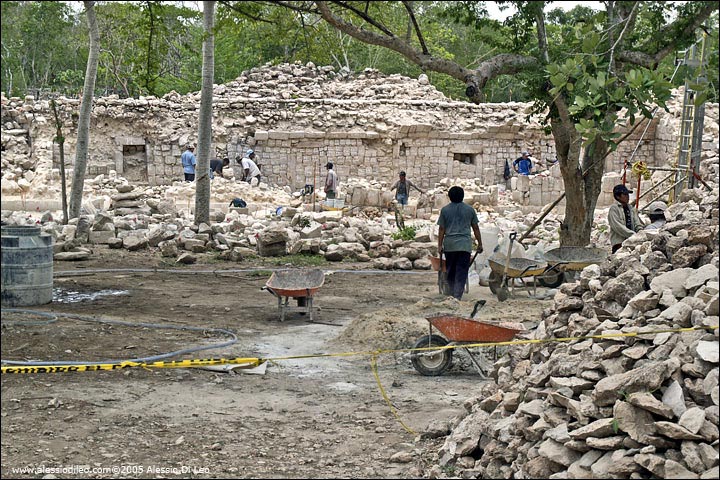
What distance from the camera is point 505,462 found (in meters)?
4.77

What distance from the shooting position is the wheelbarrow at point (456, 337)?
713cm

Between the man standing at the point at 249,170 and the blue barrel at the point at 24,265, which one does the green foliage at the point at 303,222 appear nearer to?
the man standing at the point at 249,170

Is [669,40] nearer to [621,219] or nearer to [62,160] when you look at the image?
[621,219]

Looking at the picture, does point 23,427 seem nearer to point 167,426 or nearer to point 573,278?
point 167,426

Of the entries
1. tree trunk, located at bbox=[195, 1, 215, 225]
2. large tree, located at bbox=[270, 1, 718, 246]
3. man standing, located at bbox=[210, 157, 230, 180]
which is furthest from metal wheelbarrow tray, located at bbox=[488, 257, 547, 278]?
man standing, located at bbox=[210, 157, 230, 180]

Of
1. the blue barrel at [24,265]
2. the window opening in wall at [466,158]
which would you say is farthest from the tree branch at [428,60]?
the window opening in wall at [466,158]

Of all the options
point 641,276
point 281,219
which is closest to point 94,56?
point 281,219

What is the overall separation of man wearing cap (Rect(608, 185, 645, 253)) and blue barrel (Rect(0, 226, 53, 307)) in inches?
258

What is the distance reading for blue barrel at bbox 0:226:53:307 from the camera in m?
10.0

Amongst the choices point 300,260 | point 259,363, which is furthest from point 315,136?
point 259,363

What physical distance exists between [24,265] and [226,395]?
14.4ft

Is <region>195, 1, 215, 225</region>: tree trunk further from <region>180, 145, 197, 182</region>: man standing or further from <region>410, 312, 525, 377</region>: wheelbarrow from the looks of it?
<region>410, 312, 525, 377</region>: wheelbarrow

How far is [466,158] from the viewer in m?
29.5

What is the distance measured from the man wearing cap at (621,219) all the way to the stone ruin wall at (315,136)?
59.6ft
